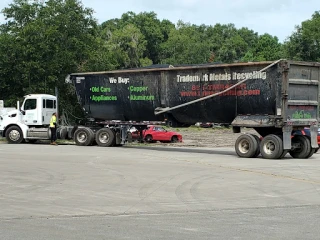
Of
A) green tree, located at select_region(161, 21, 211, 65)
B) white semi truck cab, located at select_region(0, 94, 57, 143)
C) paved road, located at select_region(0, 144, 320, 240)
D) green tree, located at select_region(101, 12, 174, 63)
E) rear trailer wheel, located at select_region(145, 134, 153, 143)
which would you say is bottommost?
paved road, located at select_region(0, 144, 320, 240)

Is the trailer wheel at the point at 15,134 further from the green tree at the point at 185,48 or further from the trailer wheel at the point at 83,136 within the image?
the green tree at the point at 185,48

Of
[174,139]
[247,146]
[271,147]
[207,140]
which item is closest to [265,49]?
[207,140]

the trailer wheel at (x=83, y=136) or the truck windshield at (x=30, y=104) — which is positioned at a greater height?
the truck windshield at (x=30, y=104)

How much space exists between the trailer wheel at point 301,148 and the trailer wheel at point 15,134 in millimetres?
14758

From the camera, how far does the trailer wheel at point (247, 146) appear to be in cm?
2123

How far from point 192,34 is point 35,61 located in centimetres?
9581

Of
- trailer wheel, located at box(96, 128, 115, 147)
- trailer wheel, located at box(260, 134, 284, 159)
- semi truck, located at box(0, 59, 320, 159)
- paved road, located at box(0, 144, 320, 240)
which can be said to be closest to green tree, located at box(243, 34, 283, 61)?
semi truck, located at box(0, 59, 320, 159)

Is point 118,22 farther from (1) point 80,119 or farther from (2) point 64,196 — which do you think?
(2) point 64,196

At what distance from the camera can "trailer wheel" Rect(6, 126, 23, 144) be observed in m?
28.9

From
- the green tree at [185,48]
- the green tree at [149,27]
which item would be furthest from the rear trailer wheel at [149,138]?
the green tree at [149,27]

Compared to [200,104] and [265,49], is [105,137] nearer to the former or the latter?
[200,104]

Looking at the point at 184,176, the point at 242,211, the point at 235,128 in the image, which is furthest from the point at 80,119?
the point at 242,211

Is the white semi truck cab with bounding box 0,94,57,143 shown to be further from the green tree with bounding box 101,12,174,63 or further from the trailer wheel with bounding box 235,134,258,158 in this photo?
the green tree with bounding box 101,12,174,63

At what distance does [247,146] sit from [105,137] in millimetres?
8321
